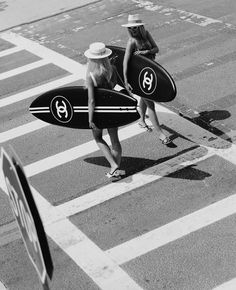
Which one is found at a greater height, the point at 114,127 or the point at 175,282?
the point at 114,127

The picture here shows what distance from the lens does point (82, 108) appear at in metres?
9.60

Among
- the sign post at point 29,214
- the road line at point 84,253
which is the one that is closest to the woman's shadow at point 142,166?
the road line at point 84,253

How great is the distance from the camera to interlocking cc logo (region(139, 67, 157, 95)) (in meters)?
10.2

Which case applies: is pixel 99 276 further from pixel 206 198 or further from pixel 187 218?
pixel 206 198

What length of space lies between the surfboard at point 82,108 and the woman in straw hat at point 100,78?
0.09 m

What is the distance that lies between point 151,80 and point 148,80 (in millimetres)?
51

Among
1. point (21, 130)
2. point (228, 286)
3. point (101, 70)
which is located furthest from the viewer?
point (21, 130)

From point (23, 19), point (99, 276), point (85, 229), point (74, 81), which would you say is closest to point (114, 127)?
point (85, 229)

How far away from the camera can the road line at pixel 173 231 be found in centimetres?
795

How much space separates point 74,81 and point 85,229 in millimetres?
5715

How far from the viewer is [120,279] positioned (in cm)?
746

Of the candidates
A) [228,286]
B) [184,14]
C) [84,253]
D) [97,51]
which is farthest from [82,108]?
[184,14]

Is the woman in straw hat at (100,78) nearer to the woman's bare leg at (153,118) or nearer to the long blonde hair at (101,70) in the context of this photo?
the long blonde hair at (101,70)

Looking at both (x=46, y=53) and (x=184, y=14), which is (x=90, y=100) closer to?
(x=46, y=53)
